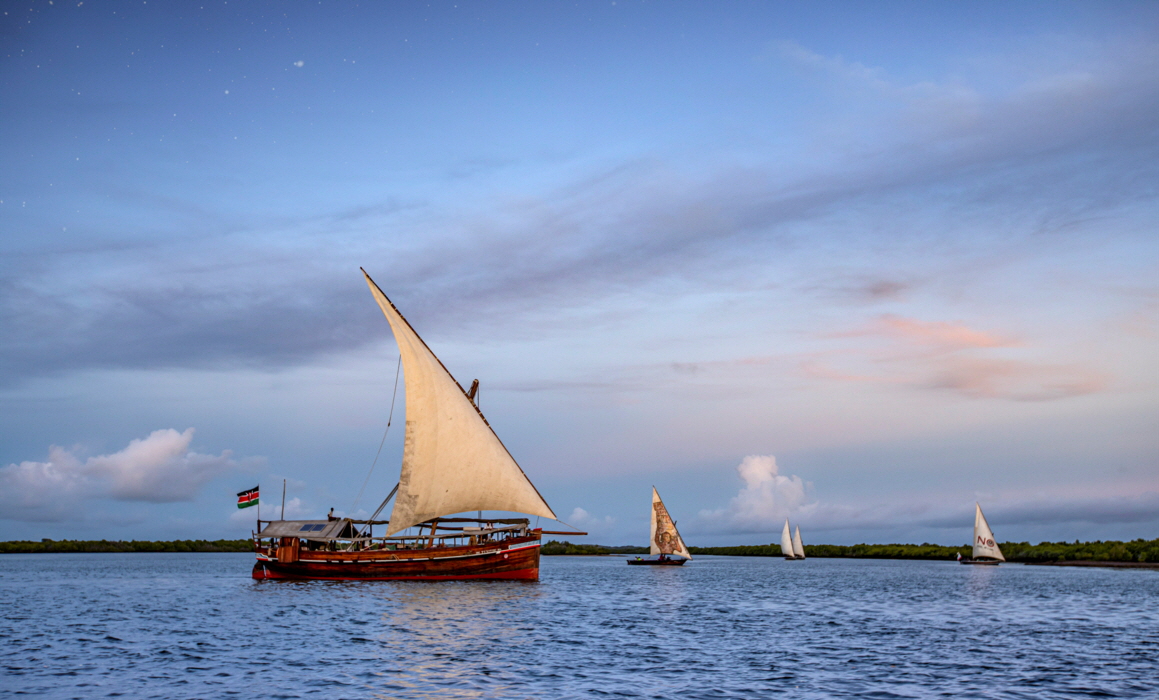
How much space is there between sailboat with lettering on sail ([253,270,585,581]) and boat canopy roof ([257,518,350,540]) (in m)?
0.09

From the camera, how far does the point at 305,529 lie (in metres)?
70.8

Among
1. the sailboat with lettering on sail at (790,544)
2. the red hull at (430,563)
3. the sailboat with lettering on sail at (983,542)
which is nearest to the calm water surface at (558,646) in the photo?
the red hull at (430,563)

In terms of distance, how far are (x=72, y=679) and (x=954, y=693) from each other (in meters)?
25.3

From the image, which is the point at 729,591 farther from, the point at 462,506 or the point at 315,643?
the point at 315,643

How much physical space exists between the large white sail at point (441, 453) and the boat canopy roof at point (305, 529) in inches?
306

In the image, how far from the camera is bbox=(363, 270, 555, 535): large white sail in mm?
63406

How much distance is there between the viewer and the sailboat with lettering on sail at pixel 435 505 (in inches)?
2501

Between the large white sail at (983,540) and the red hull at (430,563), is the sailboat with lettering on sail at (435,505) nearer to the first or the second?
the red hull at (430,563)

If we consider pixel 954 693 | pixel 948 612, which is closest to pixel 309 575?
pixel 948 612

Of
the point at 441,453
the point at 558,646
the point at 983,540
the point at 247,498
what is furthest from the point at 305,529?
the point at 983,540

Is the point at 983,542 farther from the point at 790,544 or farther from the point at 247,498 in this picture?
the point at 247,498

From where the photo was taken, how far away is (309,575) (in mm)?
69125

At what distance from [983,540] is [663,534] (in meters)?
49.7

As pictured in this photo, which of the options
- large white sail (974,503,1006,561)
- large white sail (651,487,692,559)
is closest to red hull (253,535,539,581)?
large white sail (651,487,692,559)
